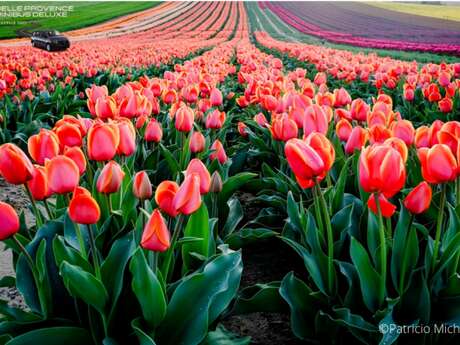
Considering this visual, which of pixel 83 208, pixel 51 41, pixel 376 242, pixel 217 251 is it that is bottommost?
pixel 51 41

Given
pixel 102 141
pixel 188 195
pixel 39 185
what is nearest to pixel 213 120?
pixel 102 141

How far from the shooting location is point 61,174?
4.96 ft

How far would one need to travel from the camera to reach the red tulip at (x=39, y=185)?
1.61 metres

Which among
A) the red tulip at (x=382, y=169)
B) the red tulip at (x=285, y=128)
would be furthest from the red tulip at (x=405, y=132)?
the red tulip at (x=382, y=169)

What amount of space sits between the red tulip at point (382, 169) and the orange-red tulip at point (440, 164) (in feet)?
0.51

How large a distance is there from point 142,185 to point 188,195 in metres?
0.36

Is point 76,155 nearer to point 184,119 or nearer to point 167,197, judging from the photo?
point 167,197

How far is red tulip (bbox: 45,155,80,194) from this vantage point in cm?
149

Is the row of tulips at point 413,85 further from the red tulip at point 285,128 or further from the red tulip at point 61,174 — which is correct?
the red tulip at point 61,174

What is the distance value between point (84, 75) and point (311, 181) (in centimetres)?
717

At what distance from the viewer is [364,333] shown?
1716mm

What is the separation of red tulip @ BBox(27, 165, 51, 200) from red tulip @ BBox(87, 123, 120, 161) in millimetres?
215

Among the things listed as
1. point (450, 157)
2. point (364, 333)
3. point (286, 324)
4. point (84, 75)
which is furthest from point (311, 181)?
point (84, 75)

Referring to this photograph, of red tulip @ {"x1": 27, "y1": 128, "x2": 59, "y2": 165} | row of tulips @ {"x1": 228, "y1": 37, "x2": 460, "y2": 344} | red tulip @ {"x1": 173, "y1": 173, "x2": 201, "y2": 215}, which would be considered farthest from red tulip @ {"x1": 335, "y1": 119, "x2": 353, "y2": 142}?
red tulip @ {"x1": 27, "y1": 128, "x2": 59, "y2": 165}
